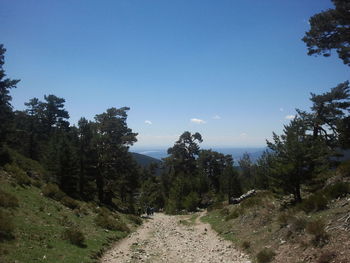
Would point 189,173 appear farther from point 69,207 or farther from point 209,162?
point 69,207

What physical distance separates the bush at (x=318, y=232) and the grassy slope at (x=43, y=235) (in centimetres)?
985

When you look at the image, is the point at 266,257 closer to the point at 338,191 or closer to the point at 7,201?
the point at 338,191

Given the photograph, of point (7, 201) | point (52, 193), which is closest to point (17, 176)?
point (52, 193)

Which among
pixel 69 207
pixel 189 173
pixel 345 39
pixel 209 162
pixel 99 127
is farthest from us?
pixel 209 162

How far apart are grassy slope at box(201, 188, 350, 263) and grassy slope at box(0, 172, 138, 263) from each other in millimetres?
8326

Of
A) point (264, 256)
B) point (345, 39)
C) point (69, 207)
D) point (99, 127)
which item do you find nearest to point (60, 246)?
point (264, 256)

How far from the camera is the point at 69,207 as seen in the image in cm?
2238

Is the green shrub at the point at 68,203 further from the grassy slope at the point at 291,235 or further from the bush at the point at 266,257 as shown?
the bush at the point at 266,257

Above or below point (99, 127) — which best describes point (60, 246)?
below

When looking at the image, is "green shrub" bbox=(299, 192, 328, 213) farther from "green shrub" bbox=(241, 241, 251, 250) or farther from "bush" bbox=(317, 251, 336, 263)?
"bush" bbox=(317, 251, 336, 263)

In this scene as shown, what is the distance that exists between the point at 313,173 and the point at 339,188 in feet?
9.32

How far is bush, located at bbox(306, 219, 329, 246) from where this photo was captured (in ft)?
32.8

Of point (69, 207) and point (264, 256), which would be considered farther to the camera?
point (69, 207)

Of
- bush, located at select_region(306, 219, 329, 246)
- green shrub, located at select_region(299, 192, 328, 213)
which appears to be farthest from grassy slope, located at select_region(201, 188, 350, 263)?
green shrub, located at select_region(299, 192, 328, 213)
